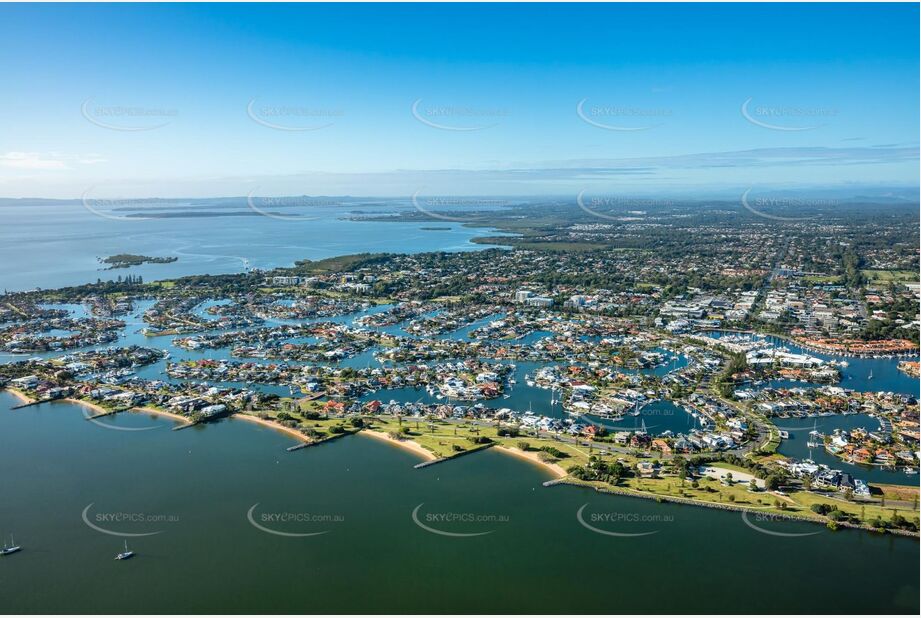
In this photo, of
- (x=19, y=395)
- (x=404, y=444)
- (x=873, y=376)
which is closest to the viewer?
(x=404, y=444)

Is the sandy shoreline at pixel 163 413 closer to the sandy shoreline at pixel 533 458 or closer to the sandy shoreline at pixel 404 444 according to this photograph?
the sandy shoreline at pixel 404 444

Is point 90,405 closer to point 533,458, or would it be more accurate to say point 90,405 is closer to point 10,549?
point 10,549

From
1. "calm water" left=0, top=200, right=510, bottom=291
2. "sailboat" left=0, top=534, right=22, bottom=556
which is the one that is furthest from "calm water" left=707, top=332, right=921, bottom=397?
"calm water" left=0, top=200, right=510, bottom=291

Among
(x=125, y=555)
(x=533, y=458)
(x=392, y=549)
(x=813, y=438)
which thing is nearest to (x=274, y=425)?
(x=125, y=555)

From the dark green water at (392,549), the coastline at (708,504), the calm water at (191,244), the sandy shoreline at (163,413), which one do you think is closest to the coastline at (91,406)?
the sandy shoreline at (163,413)

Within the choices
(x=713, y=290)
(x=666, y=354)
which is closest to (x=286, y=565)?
(x=666, y=354)

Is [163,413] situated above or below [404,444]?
below

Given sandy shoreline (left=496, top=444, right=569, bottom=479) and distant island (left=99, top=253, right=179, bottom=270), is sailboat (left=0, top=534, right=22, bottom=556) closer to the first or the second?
sandy shoreline (left=496, top=444, right=569, bottom=479)
